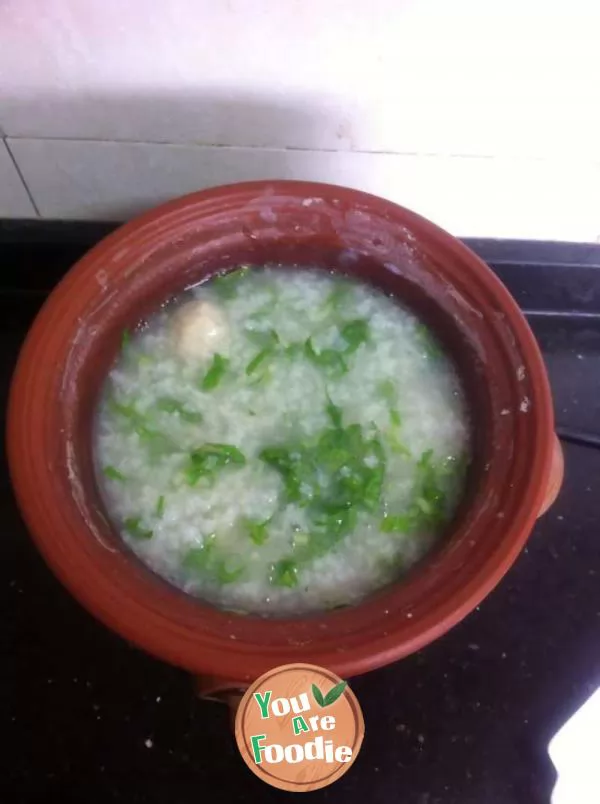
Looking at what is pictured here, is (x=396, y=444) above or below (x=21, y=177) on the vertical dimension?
below

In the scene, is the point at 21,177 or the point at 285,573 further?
the point at 21,177

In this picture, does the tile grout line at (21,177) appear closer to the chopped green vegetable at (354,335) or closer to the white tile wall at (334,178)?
the white tile wall at (334,178)

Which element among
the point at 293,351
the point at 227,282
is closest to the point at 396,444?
the point at 293,351

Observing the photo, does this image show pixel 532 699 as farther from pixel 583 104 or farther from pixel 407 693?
pixel 583 104

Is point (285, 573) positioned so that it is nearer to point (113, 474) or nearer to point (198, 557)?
point (198, 557)

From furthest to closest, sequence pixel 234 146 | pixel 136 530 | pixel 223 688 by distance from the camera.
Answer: pixel 234 146 < pixel 136 530 < pixel 223 688
